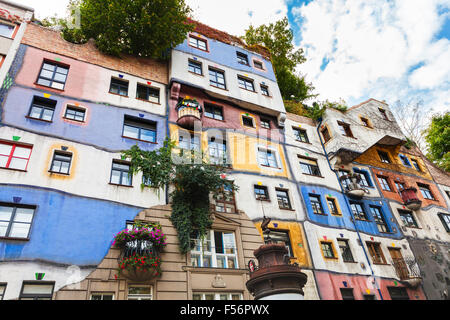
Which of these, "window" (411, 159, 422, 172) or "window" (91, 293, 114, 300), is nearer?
"window" (91, 293, 114, 300)

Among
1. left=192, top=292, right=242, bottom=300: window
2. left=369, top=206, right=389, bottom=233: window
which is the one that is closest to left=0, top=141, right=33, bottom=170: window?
left=192, top=292, right=242, bottom=300: window

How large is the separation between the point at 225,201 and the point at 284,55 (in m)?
22.9

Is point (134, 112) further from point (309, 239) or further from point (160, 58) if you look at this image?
point (309, 239)

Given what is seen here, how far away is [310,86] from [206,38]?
1463cm

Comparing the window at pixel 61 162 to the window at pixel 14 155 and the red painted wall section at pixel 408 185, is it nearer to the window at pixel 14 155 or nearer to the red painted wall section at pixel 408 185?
the window at pixel 14 155

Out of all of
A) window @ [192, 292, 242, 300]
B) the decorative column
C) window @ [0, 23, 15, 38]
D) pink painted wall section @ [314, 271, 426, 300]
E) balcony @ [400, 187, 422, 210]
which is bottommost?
the decorative column

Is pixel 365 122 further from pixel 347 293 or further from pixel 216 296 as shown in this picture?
pixel 216 296

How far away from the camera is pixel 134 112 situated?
51.7 feet

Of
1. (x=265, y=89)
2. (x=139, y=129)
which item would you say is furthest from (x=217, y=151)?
(x=265, y=89)

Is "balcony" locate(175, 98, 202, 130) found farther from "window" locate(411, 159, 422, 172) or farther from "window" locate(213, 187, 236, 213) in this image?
"window" locate(411, 159, 422, 172)

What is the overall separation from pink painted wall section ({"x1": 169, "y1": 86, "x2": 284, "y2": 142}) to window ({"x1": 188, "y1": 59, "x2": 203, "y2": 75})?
186 cm

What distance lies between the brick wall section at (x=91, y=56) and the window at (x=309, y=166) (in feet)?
34.3

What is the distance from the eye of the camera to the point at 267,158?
62.3 ft

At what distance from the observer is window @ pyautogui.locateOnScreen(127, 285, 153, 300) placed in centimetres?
1094
